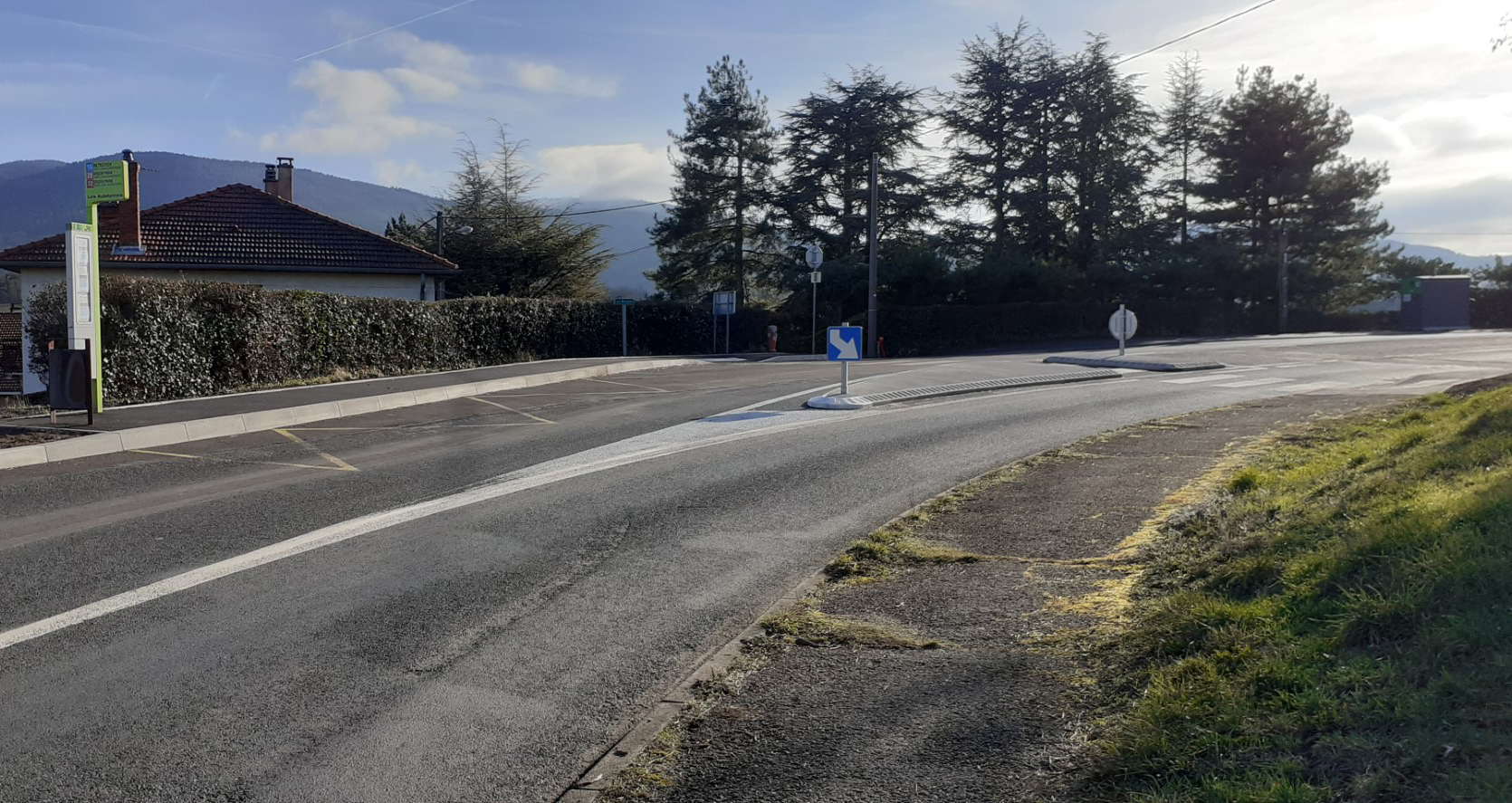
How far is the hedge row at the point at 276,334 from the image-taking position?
52.7ft

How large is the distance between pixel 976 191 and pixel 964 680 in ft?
153

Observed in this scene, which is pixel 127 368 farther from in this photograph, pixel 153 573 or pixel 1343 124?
pixel 1343 124

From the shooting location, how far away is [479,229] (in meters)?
44.8

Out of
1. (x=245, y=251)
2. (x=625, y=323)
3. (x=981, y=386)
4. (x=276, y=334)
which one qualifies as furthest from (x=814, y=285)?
(x=276, y=334)

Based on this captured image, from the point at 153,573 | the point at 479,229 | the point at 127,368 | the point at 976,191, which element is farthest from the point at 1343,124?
the point at 153,573

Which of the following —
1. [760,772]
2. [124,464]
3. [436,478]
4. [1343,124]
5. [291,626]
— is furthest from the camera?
[1343,124]

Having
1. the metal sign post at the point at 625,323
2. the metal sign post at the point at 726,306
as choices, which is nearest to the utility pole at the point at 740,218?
the metal sign post at the point at 726,306

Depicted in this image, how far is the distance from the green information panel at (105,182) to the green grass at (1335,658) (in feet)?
49.3

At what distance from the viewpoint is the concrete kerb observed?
11.0 metres

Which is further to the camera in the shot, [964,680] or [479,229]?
[479,229]

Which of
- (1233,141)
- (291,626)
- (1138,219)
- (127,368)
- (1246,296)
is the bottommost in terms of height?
(291,626)

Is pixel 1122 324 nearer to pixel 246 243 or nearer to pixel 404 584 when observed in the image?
pixel 404 584

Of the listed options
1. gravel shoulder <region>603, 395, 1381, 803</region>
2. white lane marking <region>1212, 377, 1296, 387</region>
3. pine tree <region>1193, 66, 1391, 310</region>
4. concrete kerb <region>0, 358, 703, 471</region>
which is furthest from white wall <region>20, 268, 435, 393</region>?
pine tree <region>1193, 66, 1391, 310</region>

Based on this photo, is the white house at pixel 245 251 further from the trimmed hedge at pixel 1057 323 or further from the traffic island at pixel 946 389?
the traffic island at pixel 946 389
